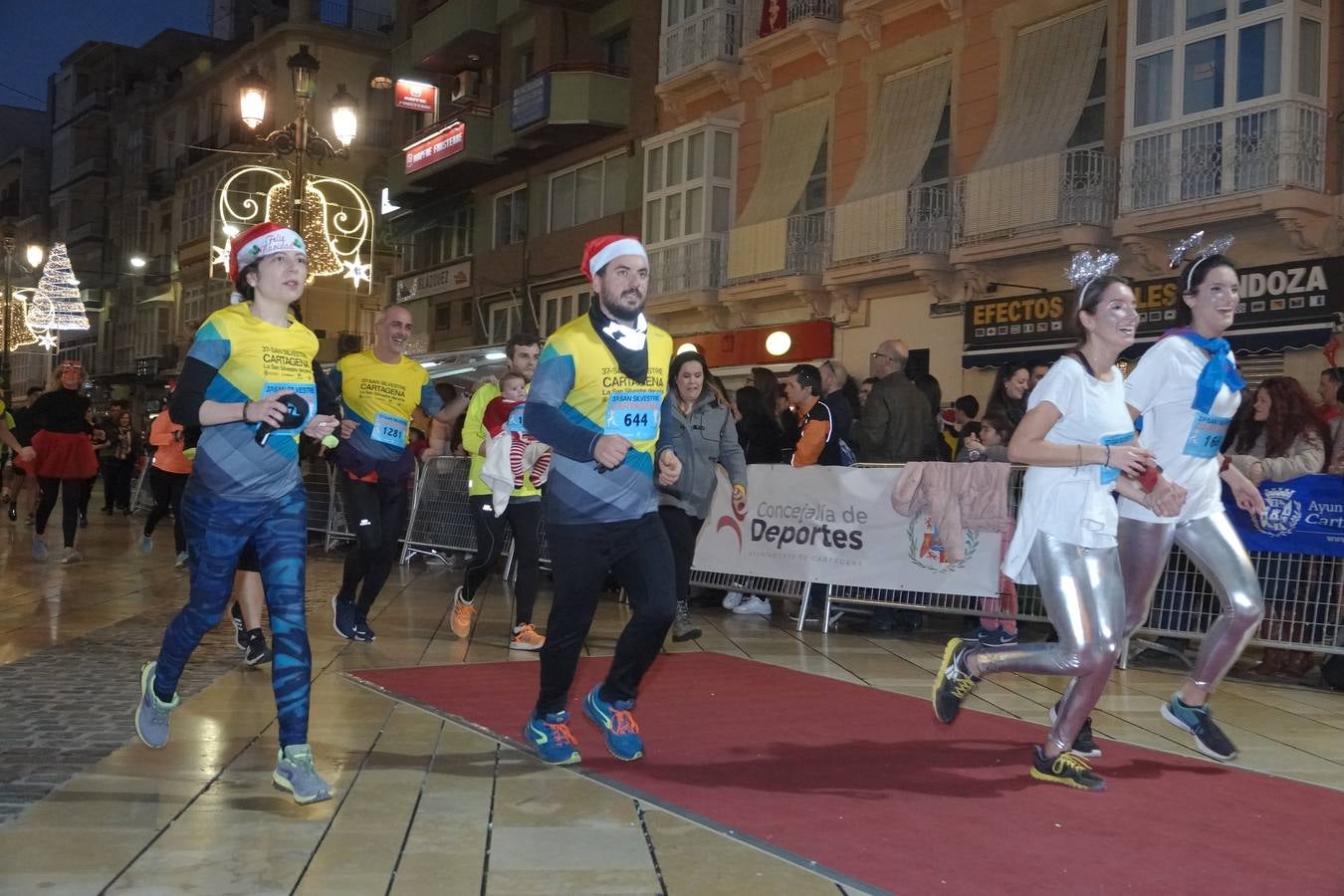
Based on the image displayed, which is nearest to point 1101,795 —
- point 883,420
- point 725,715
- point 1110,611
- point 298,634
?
point 1110,611

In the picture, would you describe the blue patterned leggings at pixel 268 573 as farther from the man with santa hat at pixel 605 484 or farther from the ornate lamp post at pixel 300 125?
the ornate lamp post at pixel 300 125

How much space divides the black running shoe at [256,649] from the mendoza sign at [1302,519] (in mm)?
5828

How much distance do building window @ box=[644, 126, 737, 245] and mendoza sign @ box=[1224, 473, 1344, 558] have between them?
59.3ft

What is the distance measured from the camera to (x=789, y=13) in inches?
955

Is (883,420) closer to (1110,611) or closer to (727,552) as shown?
(727,552)

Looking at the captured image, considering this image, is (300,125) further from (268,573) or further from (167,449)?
(268,573)

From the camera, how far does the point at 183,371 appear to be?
5.13m

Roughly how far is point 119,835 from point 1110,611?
3.51m

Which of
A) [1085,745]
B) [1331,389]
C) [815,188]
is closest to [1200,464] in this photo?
[1085,745]

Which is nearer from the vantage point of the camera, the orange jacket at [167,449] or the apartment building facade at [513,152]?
the orange jacket at [167,449]

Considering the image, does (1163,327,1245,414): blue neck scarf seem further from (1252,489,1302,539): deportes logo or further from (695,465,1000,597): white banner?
(695,465,1000,597): white banner

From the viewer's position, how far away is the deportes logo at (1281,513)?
8.71m

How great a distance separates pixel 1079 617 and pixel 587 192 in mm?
26437

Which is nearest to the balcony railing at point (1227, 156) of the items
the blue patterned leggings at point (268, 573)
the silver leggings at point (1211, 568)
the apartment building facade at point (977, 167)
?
the apartment building facade at point (977, 167)
